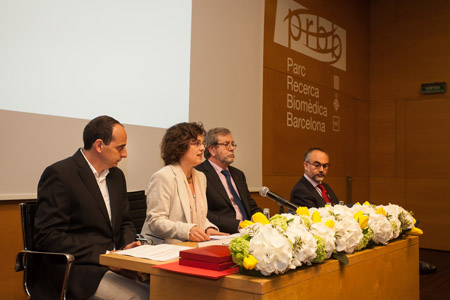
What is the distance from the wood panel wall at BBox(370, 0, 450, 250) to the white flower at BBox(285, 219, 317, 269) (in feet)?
21.8

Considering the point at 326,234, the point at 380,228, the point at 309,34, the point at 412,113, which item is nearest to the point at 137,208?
the point at 380,228

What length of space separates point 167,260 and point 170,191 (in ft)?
3.76

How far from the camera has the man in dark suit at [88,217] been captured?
7.55 feet

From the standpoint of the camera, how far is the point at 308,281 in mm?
1759

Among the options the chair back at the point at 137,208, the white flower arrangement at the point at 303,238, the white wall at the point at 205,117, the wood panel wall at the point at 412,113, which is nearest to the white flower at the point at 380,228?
the white flower arrangement at the point at 303,238

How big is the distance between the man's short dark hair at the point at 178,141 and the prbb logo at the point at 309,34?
10.5 feet

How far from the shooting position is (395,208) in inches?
105

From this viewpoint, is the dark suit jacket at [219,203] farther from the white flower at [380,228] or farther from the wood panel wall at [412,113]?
the wood panel wall at [412,113]

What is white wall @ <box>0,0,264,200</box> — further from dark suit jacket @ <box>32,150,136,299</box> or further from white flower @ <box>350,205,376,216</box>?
white flower @ <box>350,205,376,216</box>

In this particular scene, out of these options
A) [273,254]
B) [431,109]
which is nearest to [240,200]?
[273,254]

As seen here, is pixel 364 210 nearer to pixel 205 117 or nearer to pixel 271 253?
pixel 271 253

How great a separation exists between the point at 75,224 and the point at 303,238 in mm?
1356

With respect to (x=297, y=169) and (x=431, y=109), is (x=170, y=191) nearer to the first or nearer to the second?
(x=297, y=169)

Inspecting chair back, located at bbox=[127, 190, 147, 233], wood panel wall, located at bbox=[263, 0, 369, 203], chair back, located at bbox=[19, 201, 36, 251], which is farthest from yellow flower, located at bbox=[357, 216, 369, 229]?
wood panel wall, located at bbox=[263, 0, 369, 203]
